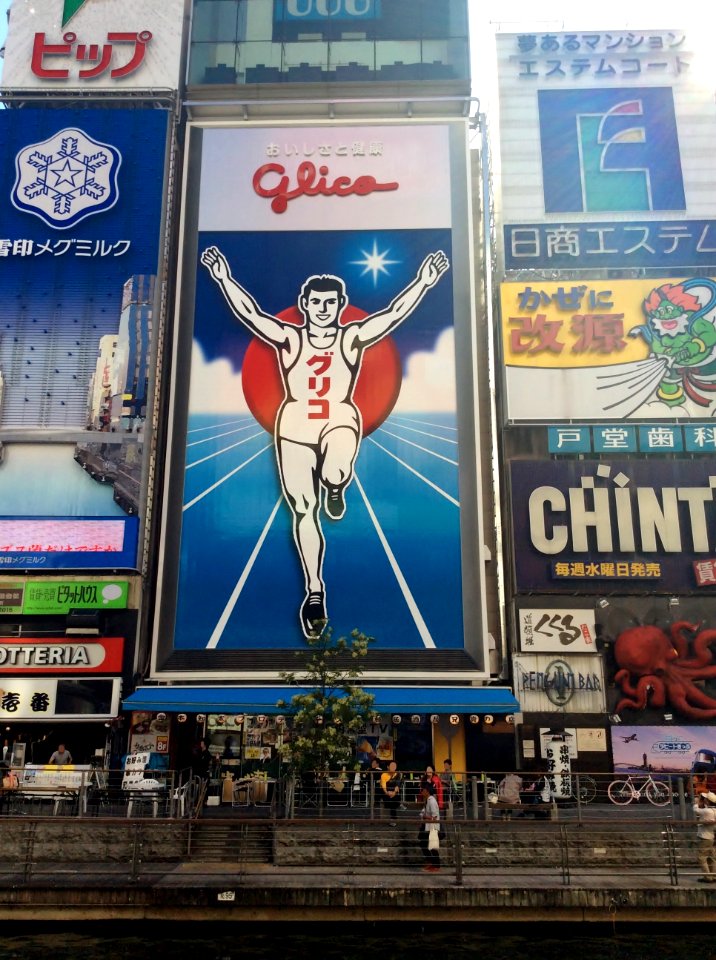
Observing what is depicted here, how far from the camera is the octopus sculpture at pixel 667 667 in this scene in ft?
85.0

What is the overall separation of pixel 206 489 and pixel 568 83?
2080 centimetres

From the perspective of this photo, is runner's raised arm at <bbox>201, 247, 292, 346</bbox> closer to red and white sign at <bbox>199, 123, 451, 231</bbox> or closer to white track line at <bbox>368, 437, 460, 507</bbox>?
red and white sign at <bbox>199, 123, 451, 231</bbox>

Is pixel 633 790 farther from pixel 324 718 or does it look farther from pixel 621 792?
pixel 324 718

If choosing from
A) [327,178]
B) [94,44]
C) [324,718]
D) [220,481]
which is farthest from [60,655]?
[94,44]

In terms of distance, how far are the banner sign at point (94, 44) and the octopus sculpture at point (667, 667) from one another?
1028 inches

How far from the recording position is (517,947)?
43.3 feet

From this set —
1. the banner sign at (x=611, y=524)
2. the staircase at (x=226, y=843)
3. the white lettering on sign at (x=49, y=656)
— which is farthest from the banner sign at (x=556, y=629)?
the white lettering on sign at (x=49, y=656)

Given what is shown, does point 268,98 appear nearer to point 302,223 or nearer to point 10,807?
point 302,223

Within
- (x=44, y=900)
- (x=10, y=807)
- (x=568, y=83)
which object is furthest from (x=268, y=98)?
(x=44, y=900)

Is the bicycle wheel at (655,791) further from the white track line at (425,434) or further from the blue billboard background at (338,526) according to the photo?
the white track line at (425,434)

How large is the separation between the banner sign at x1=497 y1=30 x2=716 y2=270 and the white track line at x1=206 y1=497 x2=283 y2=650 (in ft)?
41.8

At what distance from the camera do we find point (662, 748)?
25.6 meters

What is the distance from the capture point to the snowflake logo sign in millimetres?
30906

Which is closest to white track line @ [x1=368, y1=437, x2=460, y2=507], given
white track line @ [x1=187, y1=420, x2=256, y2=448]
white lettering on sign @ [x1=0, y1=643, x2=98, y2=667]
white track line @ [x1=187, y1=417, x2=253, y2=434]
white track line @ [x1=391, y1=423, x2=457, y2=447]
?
white track line @ [x1=391, y1=423, x2=457, y2=447]
